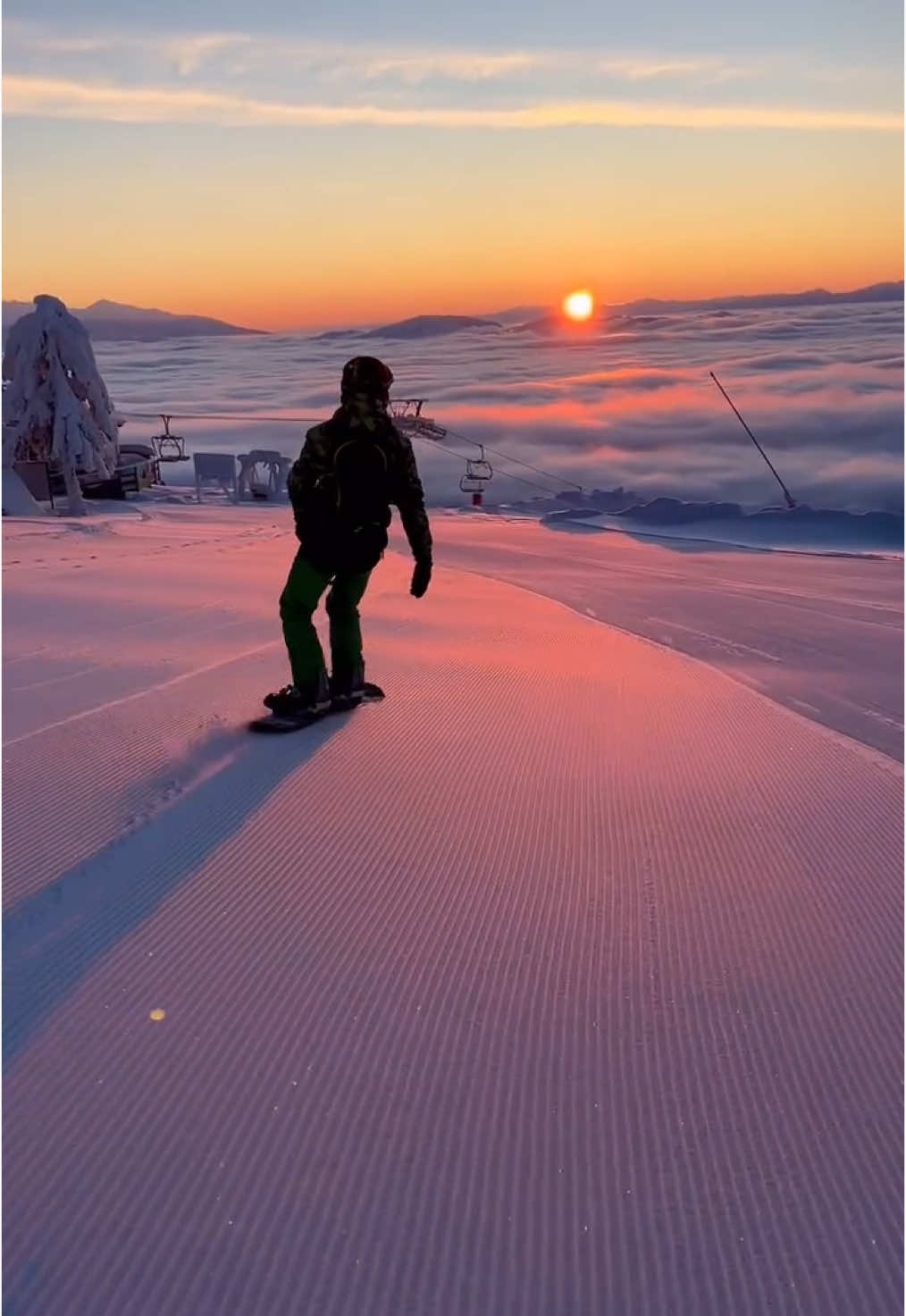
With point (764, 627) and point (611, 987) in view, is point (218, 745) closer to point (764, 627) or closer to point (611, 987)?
point (611, 987)

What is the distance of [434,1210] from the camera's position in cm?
187

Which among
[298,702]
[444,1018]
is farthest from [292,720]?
[444,1018]

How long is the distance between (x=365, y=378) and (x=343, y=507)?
50cm

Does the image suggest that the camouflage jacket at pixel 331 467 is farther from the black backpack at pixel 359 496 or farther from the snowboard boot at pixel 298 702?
the snowboard boot at pixel 298 702

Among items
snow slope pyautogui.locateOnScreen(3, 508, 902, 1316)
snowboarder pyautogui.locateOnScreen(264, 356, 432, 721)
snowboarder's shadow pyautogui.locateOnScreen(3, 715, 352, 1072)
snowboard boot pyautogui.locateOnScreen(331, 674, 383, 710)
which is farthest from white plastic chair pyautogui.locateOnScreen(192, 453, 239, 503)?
snowboarder's shadow pyautogui.locateOnScreen(3, 715, 352, 1072)

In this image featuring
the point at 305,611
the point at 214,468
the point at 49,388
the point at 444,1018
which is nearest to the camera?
the point at 444,1018

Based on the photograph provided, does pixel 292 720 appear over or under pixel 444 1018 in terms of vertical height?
over

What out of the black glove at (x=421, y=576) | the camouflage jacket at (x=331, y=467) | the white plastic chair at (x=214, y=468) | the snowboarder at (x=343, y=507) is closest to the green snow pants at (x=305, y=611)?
the snowboarder at (x=343, y=507)

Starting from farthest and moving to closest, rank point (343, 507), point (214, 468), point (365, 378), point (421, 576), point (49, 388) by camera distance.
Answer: point (214, 468) < point (49, 388) < point (421, 576) < point (343, 507) < point (365, 378)

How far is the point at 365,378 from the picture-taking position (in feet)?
14.6

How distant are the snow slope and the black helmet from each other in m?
1.28

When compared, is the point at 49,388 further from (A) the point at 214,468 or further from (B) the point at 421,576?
(B) the point at 421,576

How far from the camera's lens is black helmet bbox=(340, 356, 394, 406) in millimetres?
4441

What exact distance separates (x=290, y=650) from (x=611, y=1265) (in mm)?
3125
